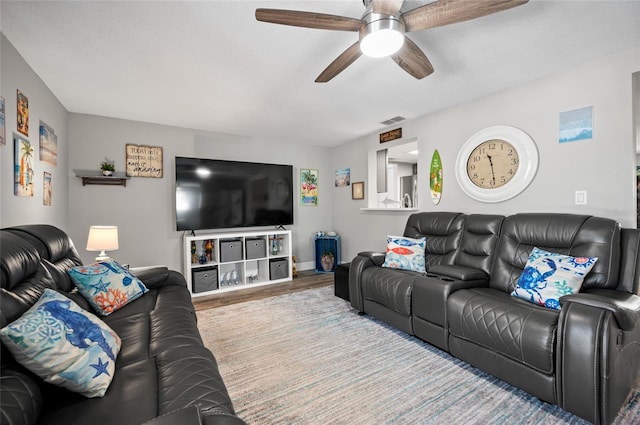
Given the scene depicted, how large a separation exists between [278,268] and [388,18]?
3.73 metres

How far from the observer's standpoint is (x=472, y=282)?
7.69ft

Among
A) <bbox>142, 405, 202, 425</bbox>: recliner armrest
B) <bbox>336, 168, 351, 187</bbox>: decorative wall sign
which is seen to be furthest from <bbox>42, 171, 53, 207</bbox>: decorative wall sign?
<bbox>336, 168, 351, 187</bbox>: decorative wall sign

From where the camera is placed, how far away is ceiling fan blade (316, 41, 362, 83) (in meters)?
1.78

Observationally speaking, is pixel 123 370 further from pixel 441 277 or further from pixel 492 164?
pixel 492 164

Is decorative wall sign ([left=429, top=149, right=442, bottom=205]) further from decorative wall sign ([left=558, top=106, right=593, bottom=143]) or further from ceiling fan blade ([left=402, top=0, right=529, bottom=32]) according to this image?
ceiling fan blade ([left=402, top=0, right=529, bottom=32])

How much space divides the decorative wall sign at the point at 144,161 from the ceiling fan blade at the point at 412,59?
3435 millimetres

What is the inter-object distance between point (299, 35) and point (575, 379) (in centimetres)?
257

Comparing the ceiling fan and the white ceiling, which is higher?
the white ceiling

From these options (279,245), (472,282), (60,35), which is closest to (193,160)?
(279,245)

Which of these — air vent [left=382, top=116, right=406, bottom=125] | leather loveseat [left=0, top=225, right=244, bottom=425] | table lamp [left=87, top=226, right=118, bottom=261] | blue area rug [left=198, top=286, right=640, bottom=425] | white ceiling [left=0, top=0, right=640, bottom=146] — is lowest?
blue area rug [left=198, top=286, right=640, bottom=425]

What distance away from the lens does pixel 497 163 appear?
9.70ft

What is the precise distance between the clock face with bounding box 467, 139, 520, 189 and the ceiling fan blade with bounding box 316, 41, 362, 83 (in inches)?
76.5

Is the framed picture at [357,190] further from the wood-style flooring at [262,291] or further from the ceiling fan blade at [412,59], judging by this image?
the ceiling fan blade at [412,59]

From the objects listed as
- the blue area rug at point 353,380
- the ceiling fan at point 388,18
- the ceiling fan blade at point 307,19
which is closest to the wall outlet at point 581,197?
the blue area rug at point 353,380
